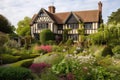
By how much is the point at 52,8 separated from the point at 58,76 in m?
34.1

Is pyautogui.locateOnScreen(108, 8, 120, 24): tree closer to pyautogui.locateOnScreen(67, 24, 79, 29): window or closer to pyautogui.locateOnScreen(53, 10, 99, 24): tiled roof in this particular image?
pyautogui.locateOnScreen(53, 10, 99, 24): tiled roof

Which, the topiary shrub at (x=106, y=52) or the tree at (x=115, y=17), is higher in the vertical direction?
the tree at (x=115, y=17)

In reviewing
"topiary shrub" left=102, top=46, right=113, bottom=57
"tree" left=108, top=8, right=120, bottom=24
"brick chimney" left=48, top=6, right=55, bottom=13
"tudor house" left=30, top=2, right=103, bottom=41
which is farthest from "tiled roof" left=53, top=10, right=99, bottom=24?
"topiary shrub" left=102, top=46, right=113, bottom=57

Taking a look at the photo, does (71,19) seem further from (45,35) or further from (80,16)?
(45,35)

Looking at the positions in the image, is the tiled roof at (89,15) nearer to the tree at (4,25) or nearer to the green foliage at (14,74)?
the tree at (4,25)

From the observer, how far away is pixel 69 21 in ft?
126

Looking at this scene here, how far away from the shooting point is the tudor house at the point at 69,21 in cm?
3695

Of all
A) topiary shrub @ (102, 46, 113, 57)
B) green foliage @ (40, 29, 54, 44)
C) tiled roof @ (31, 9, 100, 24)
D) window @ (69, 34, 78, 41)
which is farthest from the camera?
window @ (69, 34, 78, 41)

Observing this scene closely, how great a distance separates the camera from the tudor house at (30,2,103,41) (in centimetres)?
3695

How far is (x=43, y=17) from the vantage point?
39.0m

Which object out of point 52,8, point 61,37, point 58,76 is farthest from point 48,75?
point 52,8

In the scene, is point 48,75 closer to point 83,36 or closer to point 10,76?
point 10,76

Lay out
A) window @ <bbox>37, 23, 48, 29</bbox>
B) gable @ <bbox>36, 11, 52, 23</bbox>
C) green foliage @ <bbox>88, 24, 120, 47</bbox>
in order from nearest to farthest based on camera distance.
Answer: green foliage @ <bbox>88, 24, 120, 47</bbox>, gable @ <bbox>36, 11, 52, 23</bbox>, window @ <bbox>37, 23, 48, 29</bbox>

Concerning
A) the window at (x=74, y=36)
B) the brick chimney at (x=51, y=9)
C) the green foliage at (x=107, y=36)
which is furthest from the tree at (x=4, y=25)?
the green foliage at (x=107, y=36)
